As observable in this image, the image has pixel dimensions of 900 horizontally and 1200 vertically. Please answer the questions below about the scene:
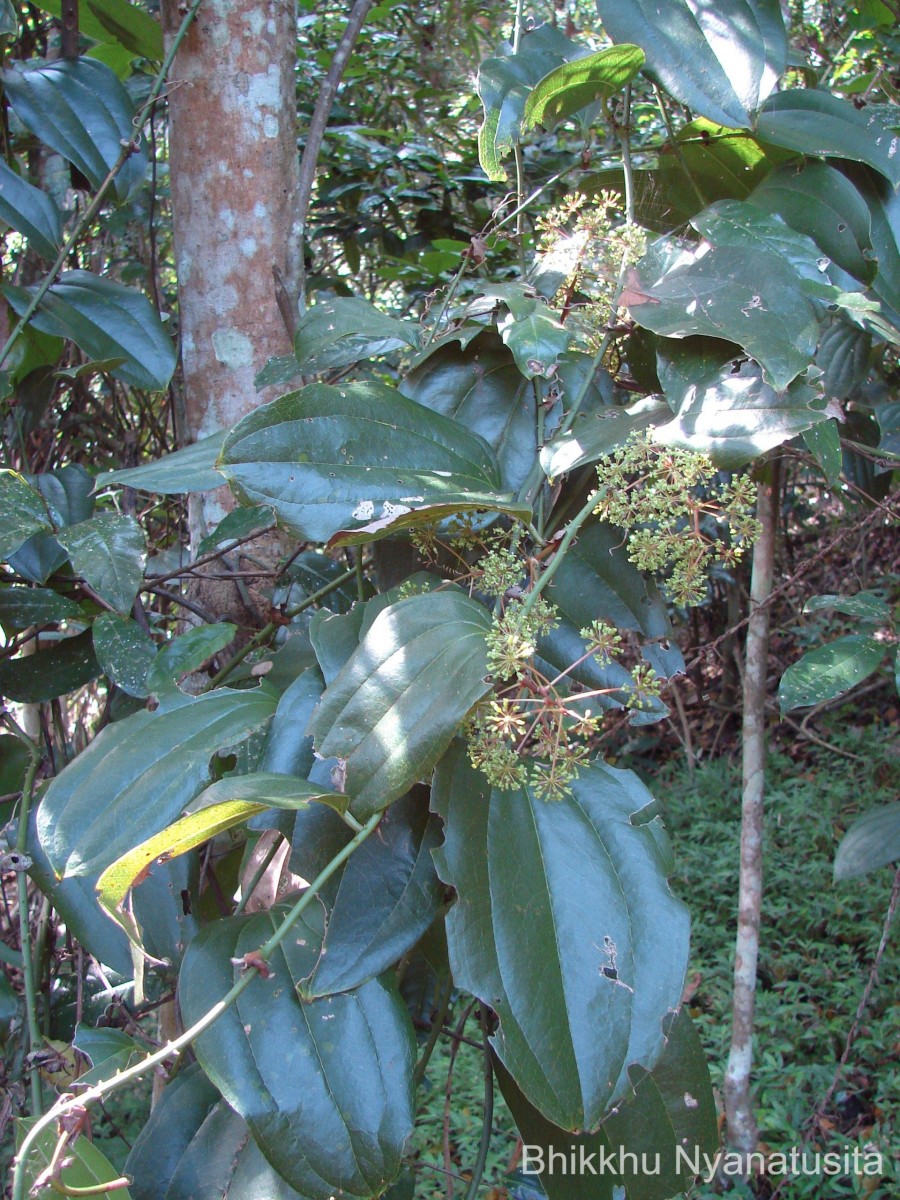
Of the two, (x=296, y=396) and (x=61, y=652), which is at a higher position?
(x=296, y=396)

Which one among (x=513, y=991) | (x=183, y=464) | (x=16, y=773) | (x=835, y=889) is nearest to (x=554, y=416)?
(x=183, y=464)

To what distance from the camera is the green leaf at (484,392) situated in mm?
815

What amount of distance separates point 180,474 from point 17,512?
20 cm

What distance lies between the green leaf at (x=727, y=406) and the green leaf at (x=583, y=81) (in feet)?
0.84

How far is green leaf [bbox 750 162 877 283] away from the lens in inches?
A: 32.4

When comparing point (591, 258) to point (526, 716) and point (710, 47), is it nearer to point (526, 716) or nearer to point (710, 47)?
point (710, 47)

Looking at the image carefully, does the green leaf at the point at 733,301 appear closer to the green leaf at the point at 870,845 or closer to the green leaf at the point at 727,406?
the green leaf at the point at 727,406

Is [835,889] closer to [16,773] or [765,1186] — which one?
[765,1186]

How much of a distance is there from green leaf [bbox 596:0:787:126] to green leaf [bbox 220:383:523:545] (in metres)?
0.38

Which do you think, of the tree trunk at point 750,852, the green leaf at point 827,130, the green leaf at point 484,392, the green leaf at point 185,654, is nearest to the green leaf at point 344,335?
the green leaf at point 484,392

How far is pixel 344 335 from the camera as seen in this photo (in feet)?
2.67

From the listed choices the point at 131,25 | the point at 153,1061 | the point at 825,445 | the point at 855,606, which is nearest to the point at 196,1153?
the point at 153,1061

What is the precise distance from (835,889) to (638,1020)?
2017 mm

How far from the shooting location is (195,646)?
2.70 ft
